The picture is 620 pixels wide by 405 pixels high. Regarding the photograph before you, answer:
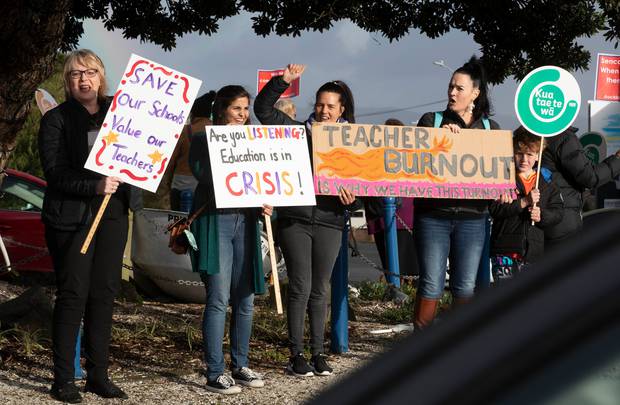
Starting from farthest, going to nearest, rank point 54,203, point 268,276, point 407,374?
1. point 268,276
2. point 54,203
3. point 407,374

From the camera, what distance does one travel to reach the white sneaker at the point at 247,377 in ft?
23.1

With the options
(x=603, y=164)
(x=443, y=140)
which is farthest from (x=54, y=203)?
(x=603, y=164)

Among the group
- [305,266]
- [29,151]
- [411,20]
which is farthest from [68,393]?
[29,151]

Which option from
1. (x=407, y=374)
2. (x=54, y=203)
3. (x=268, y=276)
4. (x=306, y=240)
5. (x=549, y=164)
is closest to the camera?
(x=407, y=374)

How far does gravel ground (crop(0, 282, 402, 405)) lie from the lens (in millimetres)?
6707

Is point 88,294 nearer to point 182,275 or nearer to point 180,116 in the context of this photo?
point 180,116

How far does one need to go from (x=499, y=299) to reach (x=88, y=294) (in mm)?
5886

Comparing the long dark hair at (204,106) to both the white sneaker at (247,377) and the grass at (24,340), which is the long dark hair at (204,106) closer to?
the grass at (24,340)

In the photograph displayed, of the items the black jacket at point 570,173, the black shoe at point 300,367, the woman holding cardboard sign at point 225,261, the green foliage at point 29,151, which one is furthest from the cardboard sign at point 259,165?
the green foliage at point 29,151

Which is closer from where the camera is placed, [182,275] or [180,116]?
[180,116]

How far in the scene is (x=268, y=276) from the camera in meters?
11.1

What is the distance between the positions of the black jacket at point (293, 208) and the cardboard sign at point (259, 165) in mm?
101

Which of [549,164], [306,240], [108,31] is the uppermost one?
[108,31]

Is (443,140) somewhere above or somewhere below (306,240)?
above
